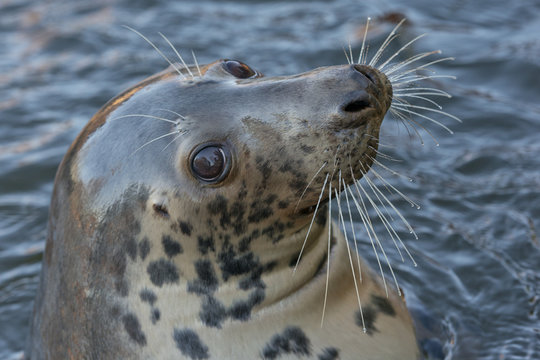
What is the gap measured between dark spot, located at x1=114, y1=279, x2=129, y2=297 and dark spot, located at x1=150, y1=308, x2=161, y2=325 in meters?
0.12

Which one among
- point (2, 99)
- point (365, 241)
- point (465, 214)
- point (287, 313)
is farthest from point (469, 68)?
point (287, 313)

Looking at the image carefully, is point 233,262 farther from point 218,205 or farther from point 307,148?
point 307,148

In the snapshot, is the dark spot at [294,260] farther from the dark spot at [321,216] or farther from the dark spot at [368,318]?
the dark spot at [368,318]

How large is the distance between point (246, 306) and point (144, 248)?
0.44 metres

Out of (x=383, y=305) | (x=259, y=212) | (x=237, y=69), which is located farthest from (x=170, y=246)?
A: (x=383, y=305)

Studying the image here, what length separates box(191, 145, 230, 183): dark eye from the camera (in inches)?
124

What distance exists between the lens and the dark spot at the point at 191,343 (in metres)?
3.32

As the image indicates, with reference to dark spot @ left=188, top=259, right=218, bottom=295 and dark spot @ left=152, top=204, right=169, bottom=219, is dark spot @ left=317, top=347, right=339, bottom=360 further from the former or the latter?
dark spot @ left=152, top=204, right=169, bottom=219

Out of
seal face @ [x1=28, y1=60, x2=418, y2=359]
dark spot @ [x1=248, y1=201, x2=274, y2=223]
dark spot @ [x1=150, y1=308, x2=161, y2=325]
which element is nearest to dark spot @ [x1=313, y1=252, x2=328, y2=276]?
seal face @ [x1=28, y1=60, x2=418, y2=359]

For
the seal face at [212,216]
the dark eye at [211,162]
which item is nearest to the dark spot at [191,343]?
the seal face at [212,216]

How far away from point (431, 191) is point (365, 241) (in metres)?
0.74

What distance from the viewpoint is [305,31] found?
8.02 m

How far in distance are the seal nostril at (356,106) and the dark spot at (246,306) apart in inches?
30.6

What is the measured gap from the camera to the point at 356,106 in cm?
308
